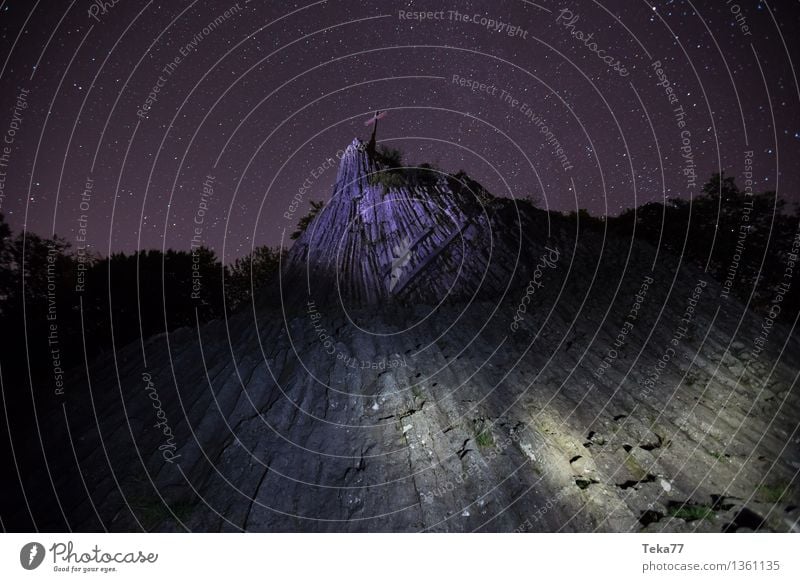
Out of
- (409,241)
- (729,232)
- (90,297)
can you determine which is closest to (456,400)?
(409,241)

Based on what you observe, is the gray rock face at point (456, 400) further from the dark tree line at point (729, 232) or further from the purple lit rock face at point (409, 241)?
the dark tree line at point (729, 232)

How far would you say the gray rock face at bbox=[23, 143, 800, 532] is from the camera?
23.3 feet

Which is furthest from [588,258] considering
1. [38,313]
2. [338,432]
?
[38,313]

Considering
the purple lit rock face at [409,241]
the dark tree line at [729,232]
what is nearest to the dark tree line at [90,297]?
the purple lit rock face at [409,241]

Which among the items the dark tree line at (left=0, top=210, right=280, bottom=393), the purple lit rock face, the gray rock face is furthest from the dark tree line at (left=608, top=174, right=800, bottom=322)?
the dark tree line at (left=0, top=210, right=280, bottom=393)

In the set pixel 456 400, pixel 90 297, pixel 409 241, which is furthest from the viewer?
pixel 90 297

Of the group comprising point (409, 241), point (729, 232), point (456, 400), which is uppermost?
point (409, 241)

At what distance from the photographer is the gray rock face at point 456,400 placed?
7.11 m

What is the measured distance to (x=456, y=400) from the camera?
8.57 metres

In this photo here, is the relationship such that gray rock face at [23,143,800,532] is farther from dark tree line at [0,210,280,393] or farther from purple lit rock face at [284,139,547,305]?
dark tree line at [0,210,280,393]

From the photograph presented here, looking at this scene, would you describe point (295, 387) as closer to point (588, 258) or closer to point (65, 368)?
point (588, 258)

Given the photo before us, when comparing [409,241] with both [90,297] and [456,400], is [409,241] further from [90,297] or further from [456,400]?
[90,297]

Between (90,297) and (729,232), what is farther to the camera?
(90,297)

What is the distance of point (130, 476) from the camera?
8.02 metres
